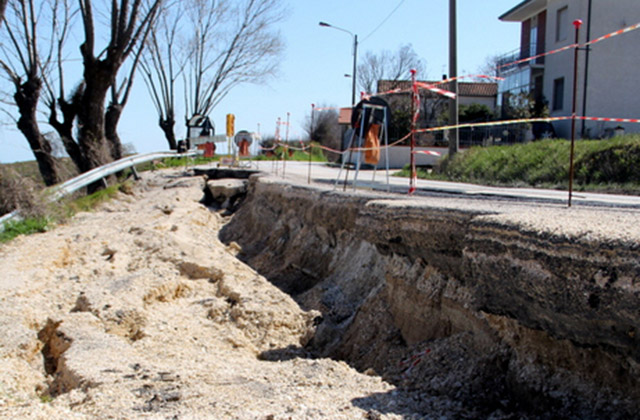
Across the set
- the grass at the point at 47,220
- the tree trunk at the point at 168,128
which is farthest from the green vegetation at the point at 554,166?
the tree trunk at the point at 168,128

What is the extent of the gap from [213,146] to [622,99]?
16769 mm

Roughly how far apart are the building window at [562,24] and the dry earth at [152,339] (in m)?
25.4

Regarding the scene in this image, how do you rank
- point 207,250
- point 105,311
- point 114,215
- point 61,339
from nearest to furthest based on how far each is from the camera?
point 61,339
point 105,311
point 207,250
point 114,215

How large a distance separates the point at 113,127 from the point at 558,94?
2016 centimetres

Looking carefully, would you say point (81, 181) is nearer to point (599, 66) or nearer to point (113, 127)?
point (113, 127)

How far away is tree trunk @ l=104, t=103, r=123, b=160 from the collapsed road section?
15300 millimetres

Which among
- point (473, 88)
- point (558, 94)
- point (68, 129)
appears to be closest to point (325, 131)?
point (473, 88)

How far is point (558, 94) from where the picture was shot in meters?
29.4

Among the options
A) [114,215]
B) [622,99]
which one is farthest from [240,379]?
[622,99]

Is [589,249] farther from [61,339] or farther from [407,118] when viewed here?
[407,118]

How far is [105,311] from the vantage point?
5.17 meters

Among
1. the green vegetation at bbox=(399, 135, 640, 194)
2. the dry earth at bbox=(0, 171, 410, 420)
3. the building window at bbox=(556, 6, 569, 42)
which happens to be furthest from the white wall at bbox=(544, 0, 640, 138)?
the dry earth at bbox=(0, 171, 410, 420)

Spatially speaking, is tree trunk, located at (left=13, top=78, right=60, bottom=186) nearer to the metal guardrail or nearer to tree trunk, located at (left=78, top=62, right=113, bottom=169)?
tree trunk, located at (left=78, top=62, right=113, bottom=169)

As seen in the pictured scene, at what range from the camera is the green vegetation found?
A: 14.1 m
